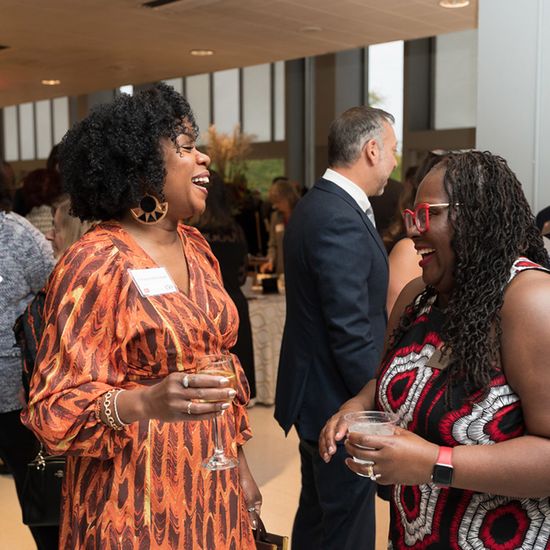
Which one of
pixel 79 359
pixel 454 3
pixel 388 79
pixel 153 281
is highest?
pixel 454 3

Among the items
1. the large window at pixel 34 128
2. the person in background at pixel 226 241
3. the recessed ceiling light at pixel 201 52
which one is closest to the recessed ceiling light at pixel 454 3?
the recessed ceiling light at pixel 201 52

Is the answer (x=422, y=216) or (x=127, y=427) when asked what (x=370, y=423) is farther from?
(x=127, y=427)

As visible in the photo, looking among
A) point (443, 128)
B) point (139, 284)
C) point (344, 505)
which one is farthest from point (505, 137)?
point (443, 128)

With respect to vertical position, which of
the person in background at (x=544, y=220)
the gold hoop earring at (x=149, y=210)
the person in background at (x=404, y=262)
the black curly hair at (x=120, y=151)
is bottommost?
the person in background at (x=404, y=262)

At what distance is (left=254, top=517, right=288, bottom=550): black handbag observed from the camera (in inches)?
74.3

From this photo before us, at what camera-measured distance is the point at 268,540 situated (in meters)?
1.93

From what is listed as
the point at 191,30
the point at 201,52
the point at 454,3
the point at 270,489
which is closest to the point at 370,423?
the point at 270,489

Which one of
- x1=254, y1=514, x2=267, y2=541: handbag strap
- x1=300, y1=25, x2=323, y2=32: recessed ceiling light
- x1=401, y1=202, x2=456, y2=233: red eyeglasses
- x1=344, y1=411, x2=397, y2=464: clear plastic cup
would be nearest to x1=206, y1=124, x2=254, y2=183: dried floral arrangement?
x1=300, y1=25, x2=323, y2=32: recessed ceiling light

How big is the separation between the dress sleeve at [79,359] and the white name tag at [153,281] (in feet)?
0.11

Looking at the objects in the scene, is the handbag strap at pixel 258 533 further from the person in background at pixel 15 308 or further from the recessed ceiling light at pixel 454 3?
the recessed ceiling light at pixel 454 3

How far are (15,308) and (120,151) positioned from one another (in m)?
1.48

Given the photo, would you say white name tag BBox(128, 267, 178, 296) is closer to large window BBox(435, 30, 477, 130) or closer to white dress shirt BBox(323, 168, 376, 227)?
white dress shirt BBox(323, 168, 376, 227)

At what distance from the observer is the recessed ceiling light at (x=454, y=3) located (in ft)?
22.1

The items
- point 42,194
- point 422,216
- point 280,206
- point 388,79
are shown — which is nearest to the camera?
point 422,216
